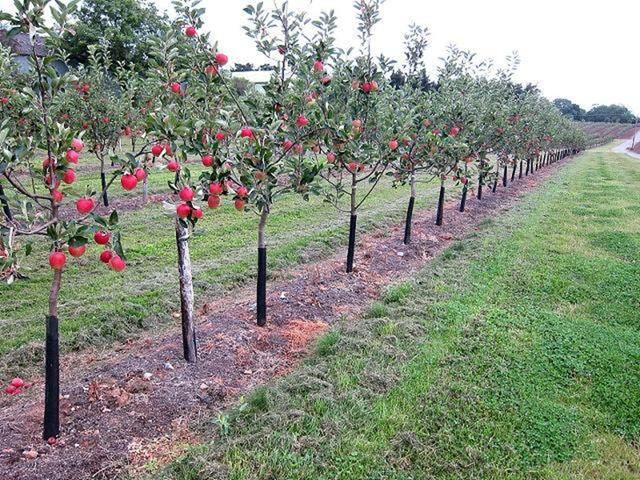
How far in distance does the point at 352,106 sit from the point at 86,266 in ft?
18.3

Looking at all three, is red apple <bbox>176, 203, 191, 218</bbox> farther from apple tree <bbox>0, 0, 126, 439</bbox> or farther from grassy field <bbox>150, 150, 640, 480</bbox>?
grassy field <bbox>150, 150, 640, 480</bbox>

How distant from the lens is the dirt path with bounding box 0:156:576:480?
3.89 m

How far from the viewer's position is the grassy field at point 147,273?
6.19 metres

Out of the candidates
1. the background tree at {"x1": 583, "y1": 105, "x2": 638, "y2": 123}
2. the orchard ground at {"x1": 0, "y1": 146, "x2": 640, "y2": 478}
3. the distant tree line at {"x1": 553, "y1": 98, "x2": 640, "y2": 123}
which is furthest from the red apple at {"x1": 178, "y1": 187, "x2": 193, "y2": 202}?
the background tree at {"x1": 583, "y1": 105, "x2": 638, "y2": 123}

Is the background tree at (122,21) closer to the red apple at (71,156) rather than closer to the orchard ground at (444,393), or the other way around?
the orchard ground at (444,393)

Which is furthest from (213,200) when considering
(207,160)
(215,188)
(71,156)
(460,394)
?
(460,394)

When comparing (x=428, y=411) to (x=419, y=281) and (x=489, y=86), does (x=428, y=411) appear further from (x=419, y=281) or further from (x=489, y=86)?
(x=489, y=86)

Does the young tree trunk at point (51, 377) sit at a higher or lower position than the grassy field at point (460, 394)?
higher

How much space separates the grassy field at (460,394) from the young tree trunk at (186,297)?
3.34 feet

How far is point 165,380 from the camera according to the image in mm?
4906

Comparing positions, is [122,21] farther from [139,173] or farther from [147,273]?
[139,173]

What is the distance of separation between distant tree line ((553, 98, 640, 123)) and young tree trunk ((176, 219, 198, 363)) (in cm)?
11926

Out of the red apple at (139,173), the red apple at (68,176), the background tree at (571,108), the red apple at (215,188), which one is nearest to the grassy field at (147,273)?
the red apple at (215,188)

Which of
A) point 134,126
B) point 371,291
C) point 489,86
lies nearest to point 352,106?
point 371,291
